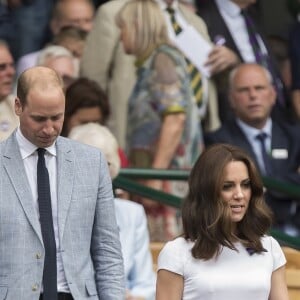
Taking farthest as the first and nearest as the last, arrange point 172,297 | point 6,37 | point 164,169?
point 6,37
point 164,169
point 172,297

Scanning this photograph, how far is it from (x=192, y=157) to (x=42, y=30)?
1505mm

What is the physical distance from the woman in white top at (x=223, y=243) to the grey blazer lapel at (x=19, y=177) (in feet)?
1.81

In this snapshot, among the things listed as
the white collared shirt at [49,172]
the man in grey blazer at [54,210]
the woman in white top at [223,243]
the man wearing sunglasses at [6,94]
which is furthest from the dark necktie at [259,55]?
the woman in white top at [223,243]

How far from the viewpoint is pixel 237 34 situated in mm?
10430

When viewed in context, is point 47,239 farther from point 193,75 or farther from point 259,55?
point 259,55

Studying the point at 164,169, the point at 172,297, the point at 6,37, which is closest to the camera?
the point at 172,297

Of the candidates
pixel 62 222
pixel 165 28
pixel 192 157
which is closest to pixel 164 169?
pixel 192 157

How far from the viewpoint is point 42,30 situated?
10.3m

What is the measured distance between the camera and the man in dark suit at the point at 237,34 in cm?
1039

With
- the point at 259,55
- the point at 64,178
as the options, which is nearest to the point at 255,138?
the point at 259,55

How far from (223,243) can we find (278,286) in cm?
29

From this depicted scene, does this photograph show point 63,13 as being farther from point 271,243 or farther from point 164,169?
point 271,243

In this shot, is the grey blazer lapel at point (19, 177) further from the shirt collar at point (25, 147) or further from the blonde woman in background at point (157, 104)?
the blonde woman in background at point (157, 104)

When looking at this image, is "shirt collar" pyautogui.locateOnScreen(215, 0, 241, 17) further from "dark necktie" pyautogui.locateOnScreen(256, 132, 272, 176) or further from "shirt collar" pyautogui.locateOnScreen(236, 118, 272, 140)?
"dark necktie" pyautogui.locateOnScreen(256, 132, 272, 176)
